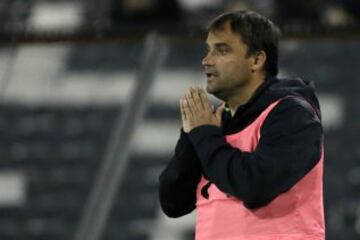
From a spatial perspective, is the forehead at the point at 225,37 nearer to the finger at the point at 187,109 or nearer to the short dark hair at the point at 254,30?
the short dark hair at the point at 254,30

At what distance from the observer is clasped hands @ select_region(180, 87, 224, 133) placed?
321cm

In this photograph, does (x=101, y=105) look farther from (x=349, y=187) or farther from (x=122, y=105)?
(x=349, y=187)

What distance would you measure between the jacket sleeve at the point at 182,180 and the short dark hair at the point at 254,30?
0.36 meters

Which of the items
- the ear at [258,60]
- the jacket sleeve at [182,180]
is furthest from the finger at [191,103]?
the ear at [258,60]

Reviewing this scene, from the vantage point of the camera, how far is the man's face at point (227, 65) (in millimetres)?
3270

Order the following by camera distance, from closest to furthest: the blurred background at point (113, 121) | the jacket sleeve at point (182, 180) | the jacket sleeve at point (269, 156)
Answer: the jacket sleeve at point (269, 156), the jacket sleeve at point (182, 180), the blurred background at point (113, 121)

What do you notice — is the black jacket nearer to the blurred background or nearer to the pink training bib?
the pink training bib

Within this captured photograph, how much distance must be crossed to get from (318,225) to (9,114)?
3.29m

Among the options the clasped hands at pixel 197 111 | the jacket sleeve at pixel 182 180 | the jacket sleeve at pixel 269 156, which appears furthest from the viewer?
the jacket sleeve at pixel 182 180

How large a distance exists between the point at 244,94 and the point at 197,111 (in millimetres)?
170

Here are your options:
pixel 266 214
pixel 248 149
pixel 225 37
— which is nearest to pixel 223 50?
pixel 225 37

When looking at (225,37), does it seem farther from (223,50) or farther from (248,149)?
(248,149)

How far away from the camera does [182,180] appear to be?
10.9ft

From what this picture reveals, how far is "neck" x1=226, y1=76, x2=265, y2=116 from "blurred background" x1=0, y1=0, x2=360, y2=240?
2186mm
